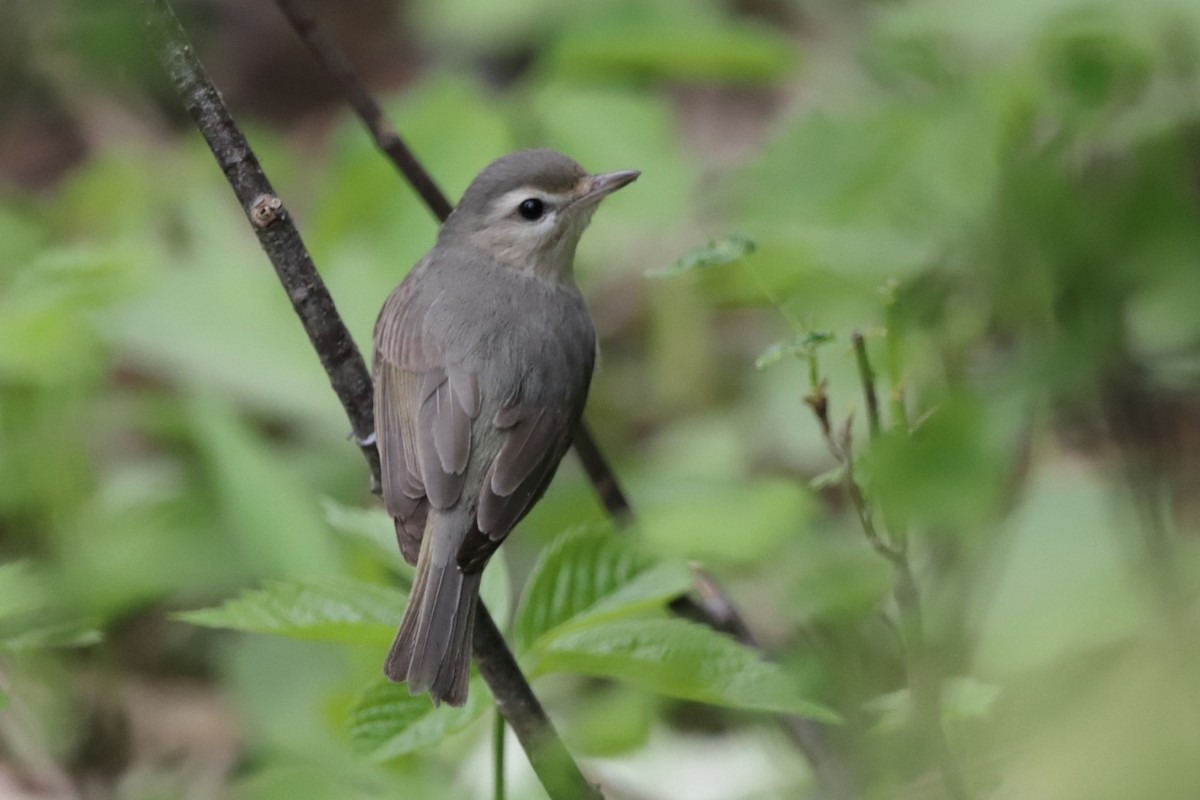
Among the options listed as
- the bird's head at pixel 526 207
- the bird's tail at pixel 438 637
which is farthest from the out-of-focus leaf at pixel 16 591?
the bird's head at pixel 526 207

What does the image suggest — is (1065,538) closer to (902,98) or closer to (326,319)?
(902,98)

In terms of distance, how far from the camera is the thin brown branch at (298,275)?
1.71 metres

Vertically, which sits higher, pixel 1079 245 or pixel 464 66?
pixel 464 66

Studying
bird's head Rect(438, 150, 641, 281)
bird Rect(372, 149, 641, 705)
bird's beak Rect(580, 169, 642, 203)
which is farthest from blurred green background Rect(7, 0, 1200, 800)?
bird's head Rect(438, 150, 641, 281)

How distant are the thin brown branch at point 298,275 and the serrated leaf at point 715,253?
45cm

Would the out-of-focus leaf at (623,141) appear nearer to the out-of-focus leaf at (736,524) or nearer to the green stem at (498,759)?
the out-of-focus leaf at (736,524)

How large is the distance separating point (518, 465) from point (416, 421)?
7.9 inches

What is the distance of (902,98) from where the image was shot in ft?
9.93

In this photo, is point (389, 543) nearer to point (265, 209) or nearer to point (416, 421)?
point (416, 421)

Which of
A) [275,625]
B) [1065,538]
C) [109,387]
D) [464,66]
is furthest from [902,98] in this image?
[464,66]

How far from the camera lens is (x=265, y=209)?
5.86 feet

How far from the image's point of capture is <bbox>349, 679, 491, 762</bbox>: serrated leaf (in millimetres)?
1882

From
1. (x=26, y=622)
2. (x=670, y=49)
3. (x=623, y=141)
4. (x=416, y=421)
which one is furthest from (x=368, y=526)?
(x=670, y=49)

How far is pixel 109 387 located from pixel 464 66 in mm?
2383
